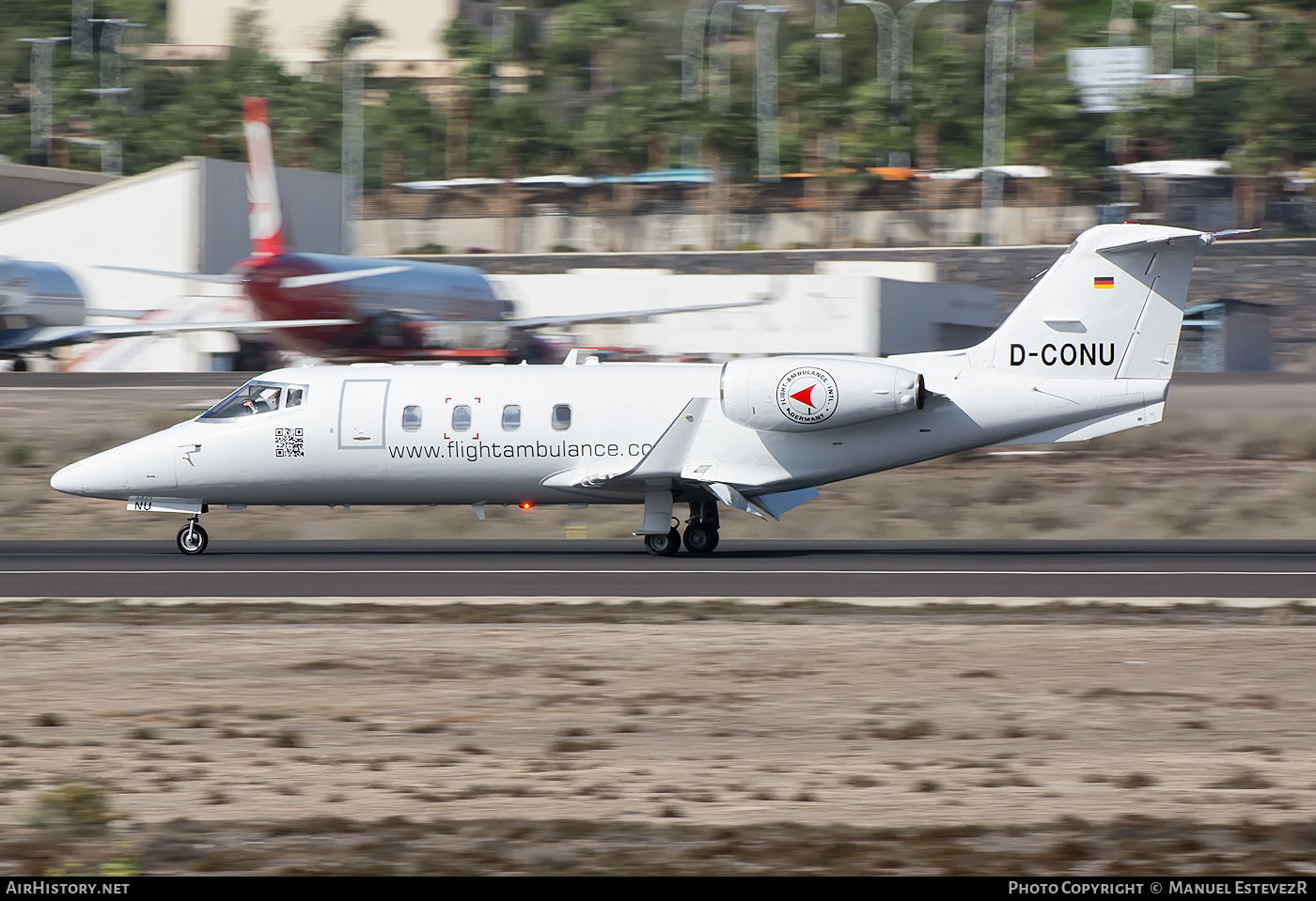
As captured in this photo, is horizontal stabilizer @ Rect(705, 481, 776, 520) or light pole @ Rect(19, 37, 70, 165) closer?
horizontal stabilizer @ Rect(705, 481, 776, 520)

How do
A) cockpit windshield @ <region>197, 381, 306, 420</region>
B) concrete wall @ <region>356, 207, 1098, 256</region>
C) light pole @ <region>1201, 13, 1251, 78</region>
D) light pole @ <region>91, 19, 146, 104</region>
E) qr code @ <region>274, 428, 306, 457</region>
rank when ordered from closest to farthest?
qr code @ <region>274, 428, 306, 457</region> → cockpit windshield @ <region>197, 381, 306, 420</region> → concrete wall @ <region>356, 207, 1098, 256</region> → light pole @ <region>1201, 13, 1251, 78</region> → light pole @ <region>91, 19, 146, 104</region>

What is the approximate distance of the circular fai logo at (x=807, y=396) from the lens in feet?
70.7

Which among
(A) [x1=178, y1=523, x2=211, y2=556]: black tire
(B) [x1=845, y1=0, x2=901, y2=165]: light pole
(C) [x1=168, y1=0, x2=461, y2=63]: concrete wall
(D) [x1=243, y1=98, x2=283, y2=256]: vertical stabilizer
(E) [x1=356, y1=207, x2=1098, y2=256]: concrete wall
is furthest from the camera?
(C) [x1=168, y1=0, x2=461, y2=63]: concrete wall

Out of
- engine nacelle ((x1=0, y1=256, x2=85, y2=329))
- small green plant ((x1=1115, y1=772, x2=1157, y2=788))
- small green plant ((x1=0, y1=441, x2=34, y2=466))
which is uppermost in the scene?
engine nacelle ((x1=0, y1=256, x2=85, y2=329))

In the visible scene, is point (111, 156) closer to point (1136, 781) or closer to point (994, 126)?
point (994, 126)

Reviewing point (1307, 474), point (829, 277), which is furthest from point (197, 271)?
point (1307, 474)

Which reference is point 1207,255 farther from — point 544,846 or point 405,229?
point 544,846

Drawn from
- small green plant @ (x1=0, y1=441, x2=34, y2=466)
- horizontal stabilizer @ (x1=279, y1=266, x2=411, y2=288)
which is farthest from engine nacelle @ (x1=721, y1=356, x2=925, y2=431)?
horizontal stabilizer @ (x1=279, y1=266, x2=411, y2=288)

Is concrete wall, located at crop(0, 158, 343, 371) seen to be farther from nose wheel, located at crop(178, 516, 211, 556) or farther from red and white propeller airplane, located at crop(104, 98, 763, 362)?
nose wheel, located at crop(178, 516, 211, 556)

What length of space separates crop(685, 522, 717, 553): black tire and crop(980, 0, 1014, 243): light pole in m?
51.2

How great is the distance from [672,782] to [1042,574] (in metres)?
11.6

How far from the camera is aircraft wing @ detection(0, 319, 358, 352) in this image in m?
43.3

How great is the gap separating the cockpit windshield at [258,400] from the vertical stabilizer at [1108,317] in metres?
9.80

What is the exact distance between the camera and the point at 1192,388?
38531 mm
